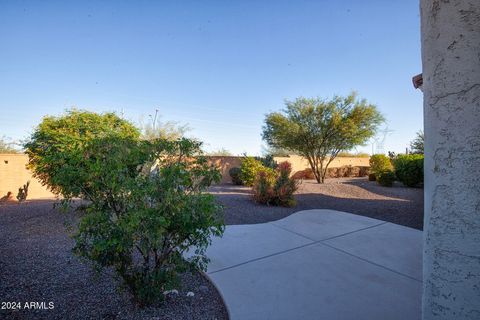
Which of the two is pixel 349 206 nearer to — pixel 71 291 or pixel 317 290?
pixel 317 290

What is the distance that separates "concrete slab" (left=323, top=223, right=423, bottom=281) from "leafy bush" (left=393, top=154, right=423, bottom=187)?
8.22 metres

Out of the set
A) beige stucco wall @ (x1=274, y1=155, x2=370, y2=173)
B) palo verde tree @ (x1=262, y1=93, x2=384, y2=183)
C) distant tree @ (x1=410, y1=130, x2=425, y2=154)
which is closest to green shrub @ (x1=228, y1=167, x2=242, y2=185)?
palo verde tree @ (x1=262, y1=93, x2=384, y2=183)

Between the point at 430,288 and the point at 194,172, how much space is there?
2.02 metres

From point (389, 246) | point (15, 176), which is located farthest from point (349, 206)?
point (15, 176)

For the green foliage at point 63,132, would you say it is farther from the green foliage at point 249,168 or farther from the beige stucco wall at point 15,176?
the green foliage at point 249,168

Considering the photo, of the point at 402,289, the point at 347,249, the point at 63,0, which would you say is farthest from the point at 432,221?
the point at 63,0

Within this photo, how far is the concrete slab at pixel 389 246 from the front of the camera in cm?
363

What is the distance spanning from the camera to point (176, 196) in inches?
88.1

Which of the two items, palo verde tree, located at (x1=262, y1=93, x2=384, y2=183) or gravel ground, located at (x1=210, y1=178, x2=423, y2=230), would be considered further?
palo verde tree, located at (x1=262, y1=93, x2=384, y2=183)

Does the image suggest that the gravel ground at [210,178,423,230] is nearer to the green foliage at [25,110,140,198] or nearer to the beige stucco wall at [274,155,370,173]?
the green foliage at [25,110,140,198]

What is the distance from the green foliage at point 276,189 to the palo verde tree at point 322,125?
7.99 meters

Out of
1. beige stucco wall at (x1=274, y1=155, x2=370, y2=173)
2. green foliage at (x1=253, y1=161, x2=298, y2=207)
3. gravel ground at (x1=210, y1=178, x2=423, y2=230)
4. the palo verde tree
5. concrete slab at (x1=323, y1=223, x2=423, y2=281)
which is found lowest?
concrete slab at (x1=323, y1=223, x2=423, y2=281)

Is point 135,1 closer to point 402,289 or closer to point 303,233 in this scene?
point 303,233

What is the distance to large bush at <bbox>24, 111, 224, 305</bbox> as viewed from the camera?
212cm
